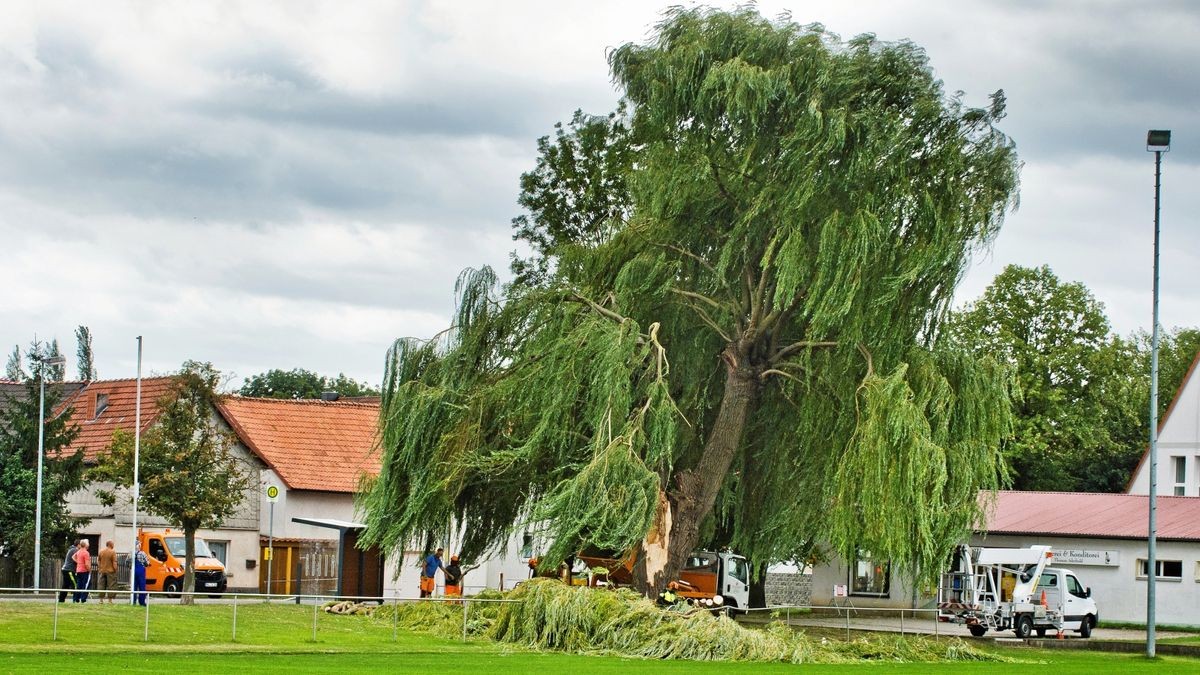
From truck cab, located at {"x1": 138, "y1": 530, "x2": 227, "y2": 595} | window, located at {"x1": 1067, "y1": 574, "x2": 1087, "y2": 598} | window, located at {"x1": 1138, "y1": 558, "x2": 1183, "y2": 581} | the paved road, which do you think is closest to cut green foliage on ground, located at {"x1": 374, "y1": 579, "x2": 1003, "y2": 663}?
the paved road

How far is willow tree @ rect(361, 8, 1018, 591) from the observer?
31.8 metres

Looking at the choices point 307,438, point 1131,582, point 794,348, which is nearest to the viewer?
point 794,348

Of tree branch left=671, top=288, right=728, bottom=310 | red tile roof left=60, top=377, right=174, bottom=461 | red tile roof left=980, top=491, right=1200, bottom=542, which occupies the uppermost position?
tree branch left=671, top=288, right=728, bottom=310

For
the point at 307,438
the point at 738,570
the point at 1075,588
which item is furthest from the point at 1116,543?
the point at 307,438

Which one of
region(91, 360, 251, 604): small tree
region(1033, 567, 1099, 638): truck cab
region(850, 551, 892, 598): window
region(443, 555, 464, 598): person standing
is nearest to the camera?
region(443, 555, 464, 598): person standing

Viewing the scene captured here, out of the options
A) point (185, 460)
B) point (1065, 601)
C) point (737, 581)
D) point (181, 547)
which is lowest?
point (737, 581)

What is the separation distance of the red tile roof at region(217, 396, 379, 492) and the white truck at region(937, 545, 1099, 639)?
19.5 meters

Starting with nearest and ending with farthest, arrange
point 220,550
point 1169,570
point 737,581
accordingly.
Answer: point 1169,570, point 220,550, point 737,581

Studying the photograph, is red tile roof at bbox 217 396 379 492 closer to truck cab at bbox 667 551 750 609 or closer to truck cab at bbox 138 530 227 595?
truck cab at bbox 138 530 227 595

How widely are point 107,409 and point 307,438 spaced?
25.8 feet

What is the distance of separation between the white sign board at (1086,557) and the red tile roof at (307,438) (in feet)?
78.0

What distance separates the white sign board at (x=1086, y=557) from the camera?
54.0 meters

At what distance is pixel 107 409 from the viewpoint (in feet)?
191

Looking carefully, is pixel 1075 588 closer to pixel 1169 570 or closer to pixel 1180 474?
pixel 1169 570
